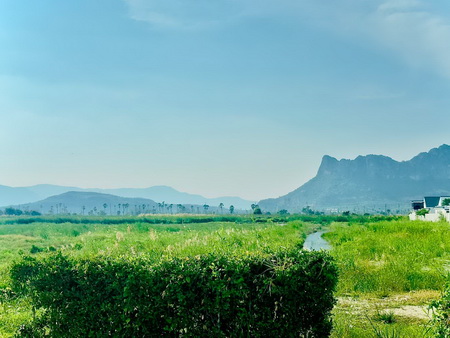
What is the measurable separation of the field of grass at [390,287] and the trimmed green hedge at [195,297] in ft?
6.15

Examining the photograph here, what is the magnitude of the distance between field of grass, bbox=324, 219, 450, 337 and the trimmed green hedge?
1.87 metres

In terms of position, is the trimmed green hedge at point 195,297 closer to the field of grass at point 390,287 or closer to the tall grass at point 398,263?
the field of grass at point 390,287

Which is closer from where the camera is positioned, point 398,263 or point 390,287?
point 390,287

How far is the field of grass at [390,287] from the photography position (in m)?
9.40

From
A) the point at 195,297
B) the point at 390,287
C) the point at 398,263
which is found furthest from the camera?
the point at 398,263

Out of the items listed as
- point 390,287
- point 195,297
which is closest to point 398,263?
point 390,287

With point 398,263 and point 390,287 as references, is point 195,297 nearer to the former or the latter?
point 390,287

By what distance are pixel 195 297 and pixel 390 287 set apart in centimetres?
1031

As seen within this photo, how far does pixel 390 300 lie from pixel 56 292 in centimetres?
1036

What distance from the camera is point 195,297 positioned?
7.18 m

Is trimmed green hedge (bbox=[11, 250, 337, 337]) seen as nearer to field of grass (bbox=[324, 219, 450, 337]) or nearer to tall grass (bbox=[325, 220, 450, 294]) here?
field of grass (bbox=[324, 219, 450, 337])

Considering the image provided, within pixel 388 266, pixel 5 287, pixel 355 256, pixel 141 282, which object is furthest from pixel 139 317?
pixel 355 256

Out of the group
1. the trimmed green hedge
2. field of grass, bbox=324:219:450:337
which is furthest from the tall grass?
the trimmed green hedge

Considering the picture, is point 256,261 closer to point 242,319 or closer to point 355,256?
point 242,319
